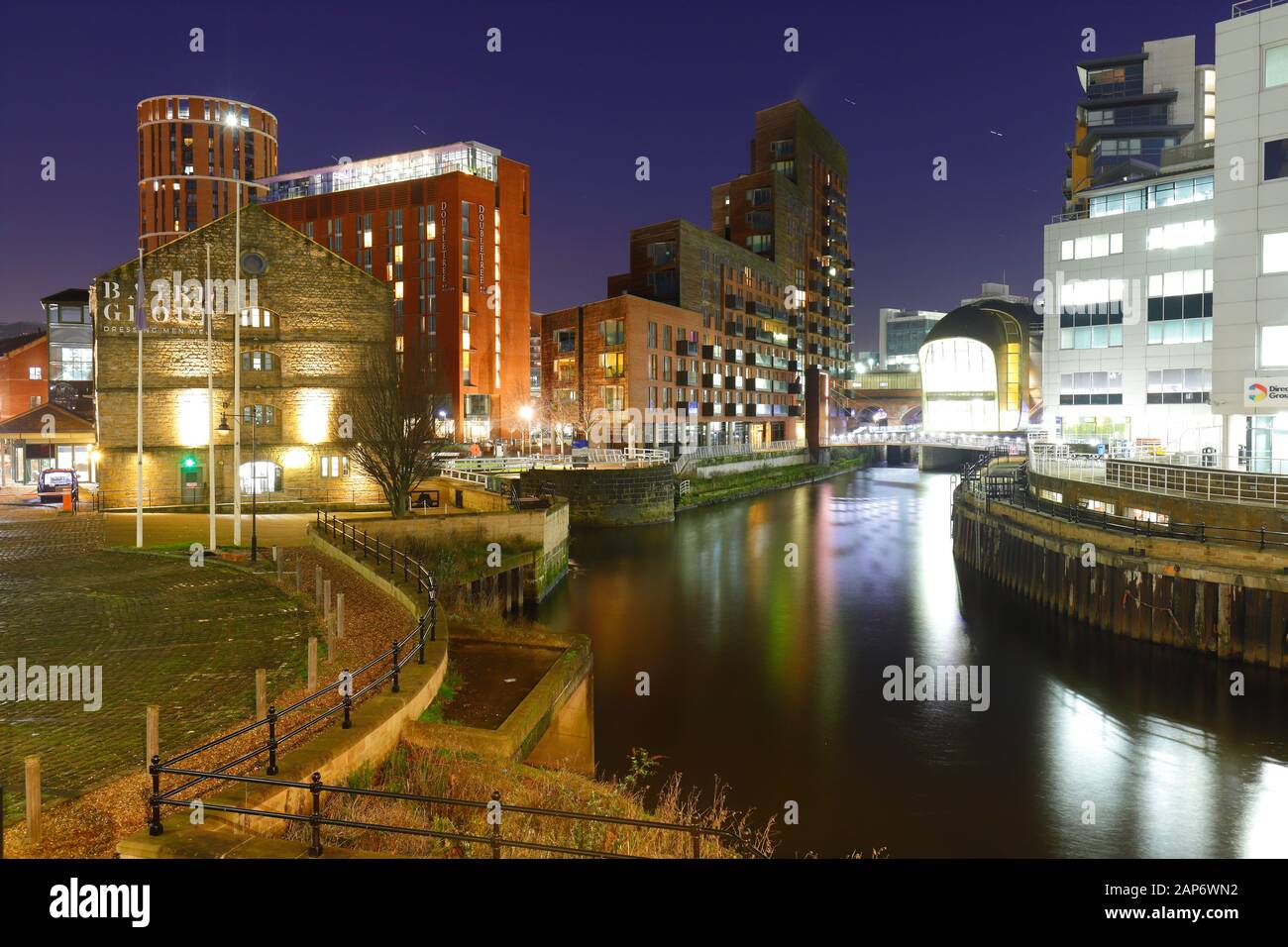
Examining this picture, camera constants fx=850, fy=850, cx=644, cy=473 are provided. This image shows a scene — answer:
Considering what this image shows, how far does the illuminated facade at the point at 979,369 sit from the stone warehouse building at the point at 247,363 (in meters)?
70.3

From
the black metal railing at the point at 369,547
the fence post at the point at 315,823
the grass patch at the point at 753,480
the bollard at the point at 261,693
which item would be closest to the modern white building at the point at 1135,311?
the grass patch at the point at 753,480

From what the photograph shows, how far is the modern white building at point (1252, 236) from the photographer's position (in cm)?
3334

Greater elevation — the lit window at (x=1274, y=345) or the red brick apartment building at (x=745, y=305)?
the red brick apartment building at (x=745, y=305)

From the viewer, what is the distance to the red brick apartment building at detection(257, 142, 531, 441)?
267 ft

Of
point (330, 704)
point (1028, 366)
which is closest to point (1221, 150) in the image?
point (330, 704)

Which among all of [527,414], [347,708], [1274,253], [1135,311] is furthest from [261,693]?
[527,414]

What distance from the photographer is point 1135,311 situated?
186 feet

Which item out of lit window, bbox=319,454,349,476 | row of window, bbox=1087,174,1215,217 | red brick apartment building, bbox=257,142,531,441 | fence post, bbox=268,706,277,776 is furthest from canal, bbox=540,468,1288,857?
red brick apartment building, bbox=257,142,531,441

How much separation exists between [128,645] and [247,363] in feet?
102

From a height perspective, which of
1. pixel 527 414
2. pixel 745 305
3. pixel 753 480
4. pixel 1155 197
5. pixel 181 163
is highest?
pixel 181 163

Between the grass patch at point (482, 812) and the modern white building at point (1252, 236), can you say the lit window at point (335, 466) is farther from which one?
the modern white building at point (1252, 236)

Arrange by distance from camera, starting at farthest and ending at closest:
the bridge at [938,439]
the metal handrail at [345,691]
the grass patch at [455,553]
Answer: the bridge at [938,439] → the grass patch at [455,553] → the metal handrail at [345,691]

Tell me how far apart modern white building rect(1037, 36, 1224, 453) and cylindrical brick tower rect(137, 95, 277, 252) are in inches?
4622

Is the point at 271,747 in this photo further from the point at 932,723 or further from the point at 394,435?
the point at 394,435
